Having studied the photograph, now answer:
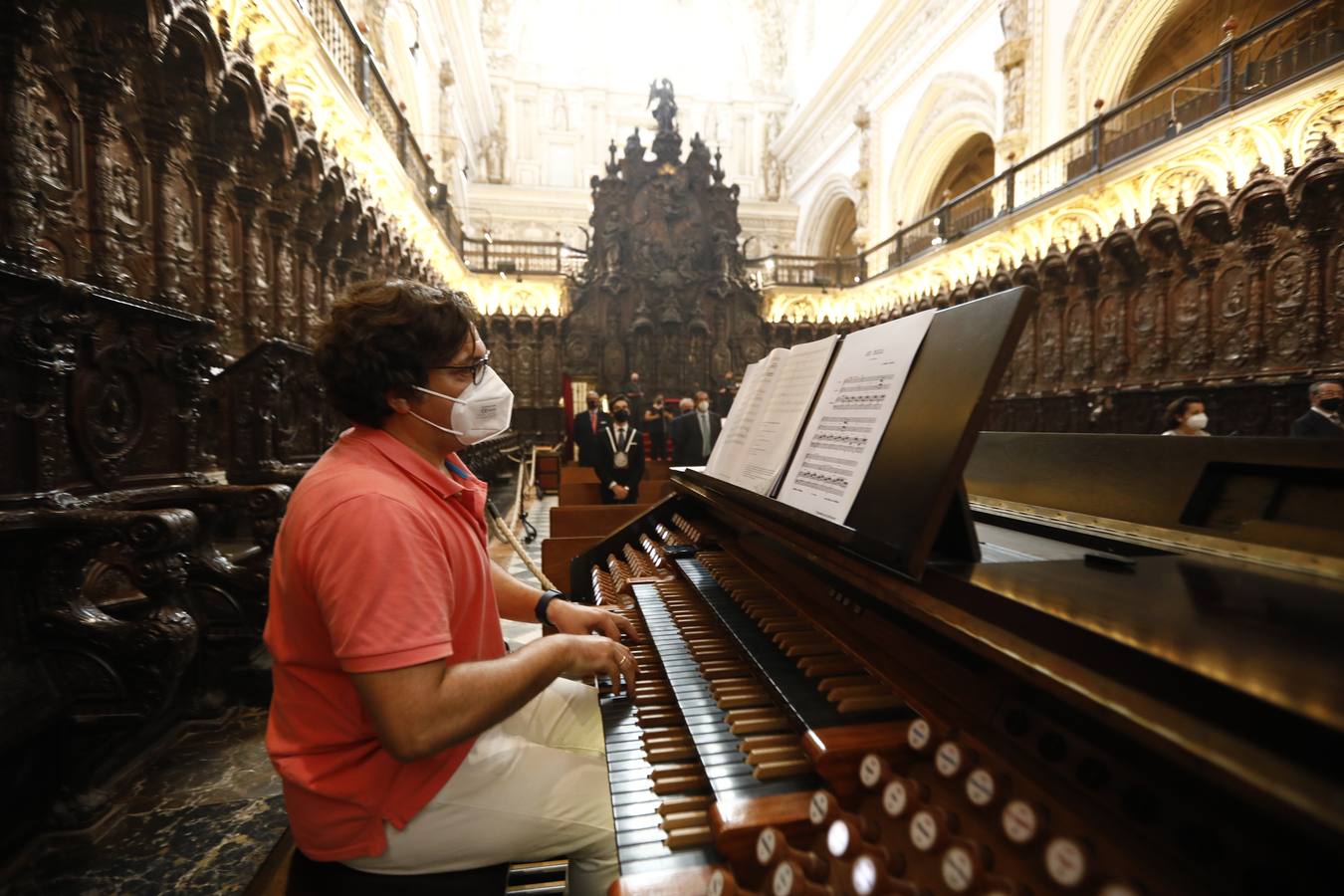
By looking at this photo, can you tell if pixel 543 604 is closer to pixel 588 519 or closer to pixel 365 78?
pixel 588 519

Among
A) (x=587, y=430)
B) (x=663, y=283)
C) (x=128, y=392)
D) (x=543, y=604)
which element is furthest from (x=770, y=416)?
(x=663, y=283)

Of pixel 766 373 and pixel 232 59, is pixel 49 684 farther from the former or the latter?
pixel 232 59

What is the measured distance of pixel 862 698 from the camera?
3.70 feet

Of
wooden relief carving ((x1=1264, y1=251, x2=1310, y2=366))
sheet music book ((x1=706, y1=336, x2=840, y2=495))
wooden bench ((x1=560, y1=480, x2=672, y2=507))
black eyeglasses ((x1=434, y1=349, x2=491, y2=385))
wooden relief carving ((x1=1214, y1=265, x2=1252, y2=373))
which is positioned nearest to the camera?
black eyeglasses ((x1=434, y1=349, x2=491, y2=385))

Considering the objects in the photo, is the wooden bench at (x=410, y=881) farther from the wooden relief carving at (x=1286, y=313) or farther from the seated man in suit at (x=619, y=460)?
the wooden relief carving at (x=1286, y=313)

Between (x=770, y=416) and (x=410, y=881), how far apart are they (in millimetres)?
1516

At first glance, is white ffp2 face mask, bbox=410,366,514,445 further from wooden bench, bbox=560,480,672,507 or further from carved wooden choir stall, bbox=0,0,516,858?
wooden bench, bbox=560,480,672,507

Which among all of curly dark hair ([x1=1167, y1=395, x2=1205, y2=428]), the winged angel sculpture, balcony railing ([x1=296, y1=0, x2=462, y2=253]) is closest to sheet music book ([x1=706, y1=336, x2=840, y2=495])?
curly dark hair ([x1=1167, y1=395, x2=1205, y2=428])

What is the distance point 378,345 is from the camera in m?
1.33

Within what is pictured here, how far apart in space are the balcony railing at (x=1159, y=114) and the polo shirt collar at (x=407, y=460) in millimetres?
10556

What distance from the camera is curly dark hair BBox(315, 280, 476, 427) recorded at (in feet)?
4.35

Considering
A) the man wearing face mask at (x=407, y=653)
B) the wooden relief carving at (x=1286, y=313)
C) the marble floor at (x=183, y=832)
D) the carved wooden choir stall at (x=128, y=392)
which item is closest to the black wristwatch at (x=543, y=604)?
the man wearing face mask at (x=407, y=653)

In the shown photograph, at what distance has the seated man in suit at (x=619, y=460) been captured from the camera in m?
6.37

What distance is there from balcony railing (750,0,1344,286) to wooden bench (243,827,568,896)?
1080 cm
